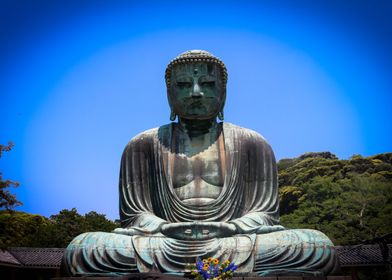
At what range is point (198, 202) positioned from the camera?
8750 millimetres

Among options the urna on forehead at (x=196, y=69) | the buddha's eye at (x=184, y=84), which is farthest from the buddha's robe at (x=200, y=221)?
the urna on forehead at (x=196, y=69)

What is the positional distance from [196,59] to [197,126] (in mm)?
1179

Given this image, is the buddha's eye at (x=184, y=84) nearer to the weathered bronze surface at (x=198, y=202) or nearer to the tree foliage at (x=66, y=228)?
the weathered bronze surface at (x=198, y=202)

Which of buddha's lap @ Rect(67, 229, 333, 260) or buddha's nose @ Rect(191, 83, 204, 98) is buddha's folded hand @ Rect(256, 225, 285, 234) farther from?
buddha's nose @ Rect(191, 83, 204, 98)

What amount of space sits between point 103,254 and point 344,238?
63.8 ft

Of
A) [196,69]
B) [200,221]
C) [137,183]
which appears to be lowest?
[200,221]

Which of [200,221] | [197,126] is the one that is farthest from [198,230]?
[197,126]

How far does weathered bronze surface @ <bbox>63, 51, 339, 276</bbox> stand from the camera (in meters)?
7.45

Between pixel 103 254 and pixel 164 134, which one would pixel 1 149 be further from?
pixel 103 254

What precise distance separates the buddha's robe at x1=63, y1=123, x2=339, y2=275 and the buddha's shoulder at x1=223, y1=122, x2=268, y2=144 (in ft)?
0.06

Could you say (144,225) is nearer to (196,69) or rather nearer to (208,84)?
(208,84)

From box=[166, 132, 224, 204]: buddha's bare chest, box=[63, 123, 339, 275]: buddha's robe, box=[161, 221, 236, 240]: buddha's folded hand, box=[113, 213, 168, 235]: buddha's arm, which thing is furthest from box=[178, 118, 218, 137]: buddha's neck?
box=[161, 221, 236, 240]: buddha's folded hand

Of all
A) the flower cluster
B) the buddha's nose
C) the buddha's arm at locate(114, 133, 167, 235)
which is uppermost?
the buddha's nose

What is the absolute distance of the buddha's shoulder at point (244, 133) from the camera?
9.53 meters
